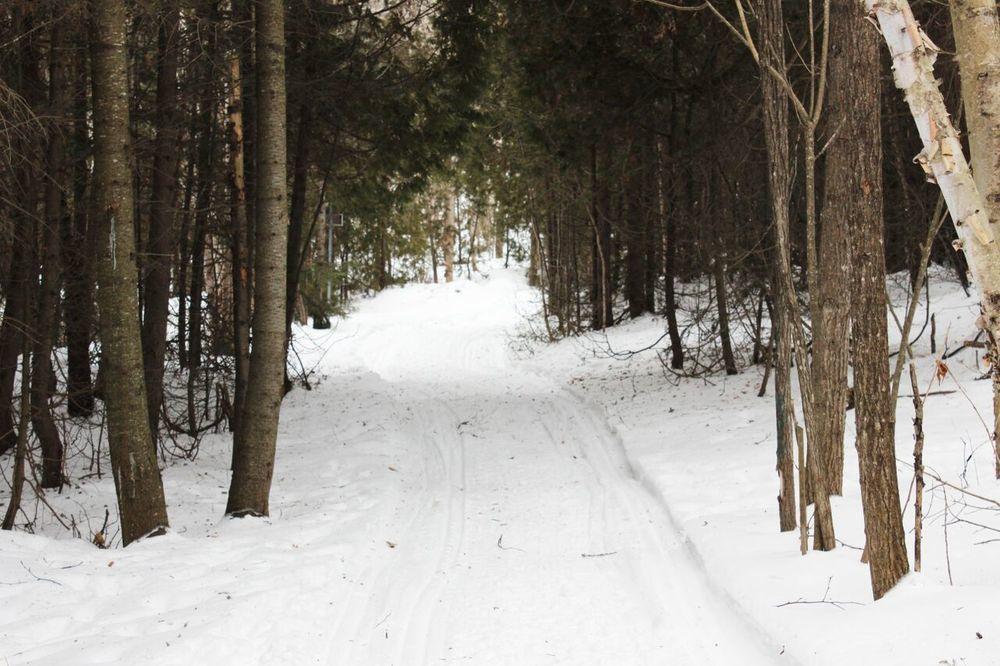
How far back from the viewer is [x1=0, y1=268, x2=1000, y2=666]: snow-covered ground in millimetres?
4242

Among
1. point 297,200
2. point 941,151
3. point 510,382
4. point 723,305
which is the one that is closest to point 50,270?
point 297,200

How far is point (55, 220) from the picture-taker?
796 centimetres

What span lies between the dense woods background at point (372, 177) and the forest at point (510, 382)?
53 mm

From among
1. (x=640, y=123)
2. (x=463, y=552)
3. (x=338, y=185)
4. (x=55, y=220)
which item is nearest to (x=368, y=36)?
(x=338, y=185)

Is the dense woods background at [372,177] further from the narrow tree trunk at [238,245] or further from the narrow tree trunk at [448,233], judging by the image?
the narrow tree trunk at [448,233]

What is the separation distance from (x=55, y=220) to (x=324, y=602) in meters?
5.53

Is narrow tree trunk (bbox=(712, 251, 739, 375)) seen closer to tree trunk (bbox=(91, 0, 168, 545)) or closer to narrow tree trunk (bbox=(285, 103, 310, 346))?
narrow tree trunk (bbox=(285, 103, 310, 346))

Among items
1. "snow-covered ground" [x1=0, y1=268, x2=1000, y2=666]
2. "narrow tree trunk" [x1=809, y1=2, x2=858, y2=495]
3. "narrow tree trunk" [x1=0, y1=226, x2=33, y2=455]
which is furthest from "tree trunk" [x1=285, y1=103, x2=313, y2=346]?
"narrow tree trunk" [x1=809, y1=2, x2=858, y2=495]

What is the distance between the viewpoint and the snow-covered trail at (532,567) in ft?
14.7

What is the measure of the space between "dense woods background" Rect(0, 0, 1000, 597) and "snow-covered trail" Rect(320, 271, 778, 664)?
1.09 metres

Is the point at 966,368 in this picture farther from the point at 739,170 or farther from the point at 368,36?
the point at 368,36

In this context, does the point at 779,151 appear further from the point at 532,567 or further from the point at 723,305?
the point at 723,305

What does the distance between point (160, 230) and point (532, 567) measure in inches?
250

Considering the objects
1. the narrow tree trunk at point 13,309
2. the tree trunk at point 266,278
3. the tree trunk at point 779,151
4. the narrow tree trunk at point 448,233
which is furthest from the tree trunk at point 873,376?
the narrow tree trunk at point 448,233
